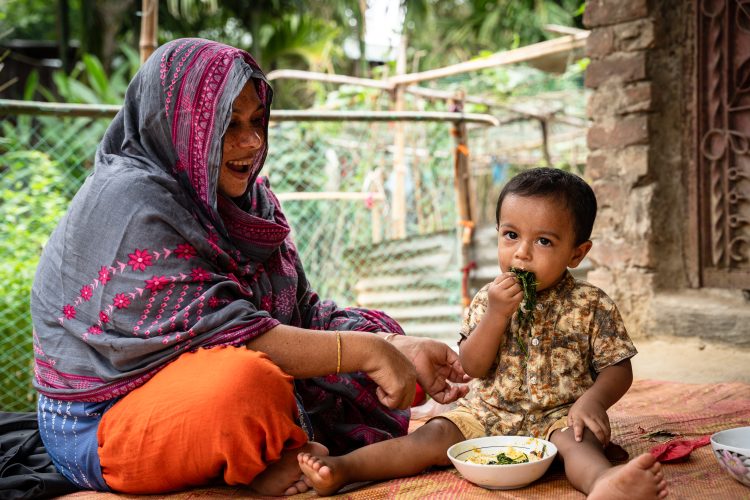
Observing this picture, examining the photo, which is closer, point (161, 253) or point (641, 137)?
point (161, 253)

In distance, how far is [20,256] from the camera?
478 cm

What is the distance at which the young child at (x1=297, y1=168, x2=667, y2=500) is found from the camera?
218cm

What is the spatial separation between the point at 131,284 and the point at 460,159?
4038 mm

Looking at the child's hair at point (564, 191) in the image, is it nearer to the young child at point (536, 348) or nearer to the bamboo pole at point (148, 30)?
the young child at point (536, 348)

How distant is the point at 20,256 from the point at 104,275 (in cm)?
299

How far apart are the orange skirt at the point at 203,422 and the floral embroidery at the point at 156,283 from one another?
198 mm

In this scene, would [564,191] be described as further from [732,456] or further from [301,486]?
[301,486]

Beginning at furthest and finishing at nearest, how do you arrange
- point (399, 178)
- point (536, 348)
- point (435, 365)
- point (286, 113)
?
point (399, 178) < point (286, 113) < point (435, 365) < point (536, 348)

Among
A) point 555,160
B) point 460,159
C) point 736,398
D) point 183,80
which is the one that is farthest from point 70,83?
point 736,398

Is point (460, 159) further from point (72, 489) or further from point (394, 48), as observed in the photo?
point (394, 48)

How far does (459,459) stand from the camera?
2.15 m

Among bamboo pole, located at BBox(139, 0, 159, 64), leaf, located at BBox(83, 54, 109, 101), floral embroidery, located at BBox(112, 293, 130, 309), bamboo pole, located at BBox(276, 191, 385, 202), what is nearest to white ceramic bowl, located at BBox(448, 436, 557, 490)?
floral embroidery, located at BBox(112, 293, 130, 309)

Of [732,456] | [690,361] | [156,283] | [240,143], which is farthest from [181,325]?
[690,361]

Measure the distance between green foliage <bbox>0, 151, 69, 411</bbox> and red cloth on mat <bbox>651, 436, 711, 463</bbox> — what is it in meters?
3.42
